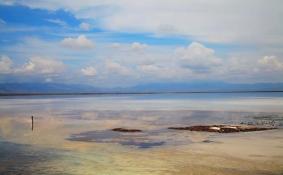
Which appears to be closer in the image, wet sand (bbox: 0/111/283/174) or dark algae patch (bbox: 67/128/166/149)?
wet sand (bbox: 0/111/283/174)

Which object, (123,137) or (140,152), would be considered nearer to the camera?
(140,152)

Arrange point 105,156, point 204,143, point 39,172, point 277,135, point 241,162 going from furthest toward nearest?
1. point 277,135
2. point 204,143
3. point 105,156
4. point 241,162
5. point 39,172

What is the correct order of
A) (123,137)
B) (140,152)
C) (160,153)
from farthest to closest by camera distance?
(123,137) < (140,152) < (160,153)

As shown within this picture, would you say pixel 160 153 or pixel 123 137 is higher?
pixel 123 137

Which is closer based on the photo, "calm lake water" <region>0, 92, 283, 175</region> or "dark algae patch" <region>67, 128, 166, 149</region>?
"calm lake water" <region>0, 92, 283, 175</region>

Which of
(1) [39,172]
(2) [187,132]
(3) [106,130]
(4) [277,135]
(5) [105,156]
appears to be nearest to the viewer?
(1) [39,172]

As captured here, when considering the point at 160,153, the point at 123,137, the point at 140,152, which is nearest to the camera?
the point at 160,153

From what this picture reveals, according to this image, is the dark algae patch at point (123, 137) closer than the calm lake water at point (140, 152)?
No

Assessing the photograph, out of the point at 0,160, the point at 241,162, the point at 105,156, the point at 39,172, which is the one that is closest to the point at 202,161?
the point at 241,162

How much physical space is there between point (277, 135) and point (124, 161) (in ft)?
48.9

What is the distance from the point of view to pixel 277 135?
2986cm

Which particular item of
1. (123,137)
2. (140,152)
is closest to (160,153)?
(140,152)

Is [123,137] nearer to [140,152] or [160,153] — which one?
[140,152]

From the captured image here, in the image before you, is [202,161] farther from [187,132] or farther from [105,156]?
[187,132]
